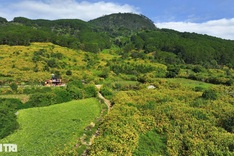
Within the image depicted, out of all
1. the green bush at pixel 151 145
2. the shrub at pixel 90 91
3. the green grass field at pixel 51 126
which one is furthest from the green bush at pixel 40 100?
the green bush at pixel 151 145

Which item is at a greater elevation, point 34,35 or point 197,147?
point 34,35

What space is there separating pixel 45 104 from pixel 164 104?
23288 millimetres

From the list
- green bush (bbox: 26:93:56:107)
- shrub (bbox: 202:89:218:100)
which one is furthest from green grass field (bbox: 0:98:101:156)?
shrub (bbox: 202:89:218:100)

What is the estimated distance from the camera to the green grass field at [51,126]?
96.4 feet

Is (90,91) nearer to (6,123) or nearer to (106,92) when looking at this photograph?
(106,92)

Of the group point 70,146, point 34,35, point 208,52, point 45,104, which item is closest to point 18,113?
point 45,104

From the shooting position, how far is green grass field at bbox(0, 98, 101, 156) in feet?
96.4

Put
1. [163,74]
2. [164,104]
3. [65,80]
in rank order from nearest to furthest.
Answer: [164,104], [65,80], [163,74]

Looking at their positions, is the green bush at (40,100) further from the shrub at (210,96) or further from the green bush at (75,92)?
the shrub at (210,96)

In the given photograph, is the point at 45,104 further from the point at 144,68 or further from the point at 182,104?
the point at 144,68

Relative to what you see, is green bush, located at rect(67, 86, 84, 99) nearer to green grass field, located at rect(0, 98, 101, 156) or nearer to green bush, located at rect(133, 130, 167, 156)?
green grass field, located at rect(0, 98, 101, 156)

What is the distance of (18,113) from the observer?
136 feet

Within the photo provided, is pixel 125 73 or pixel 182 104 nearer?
pixel 182 104

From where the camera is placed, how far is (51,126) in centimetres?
3588
